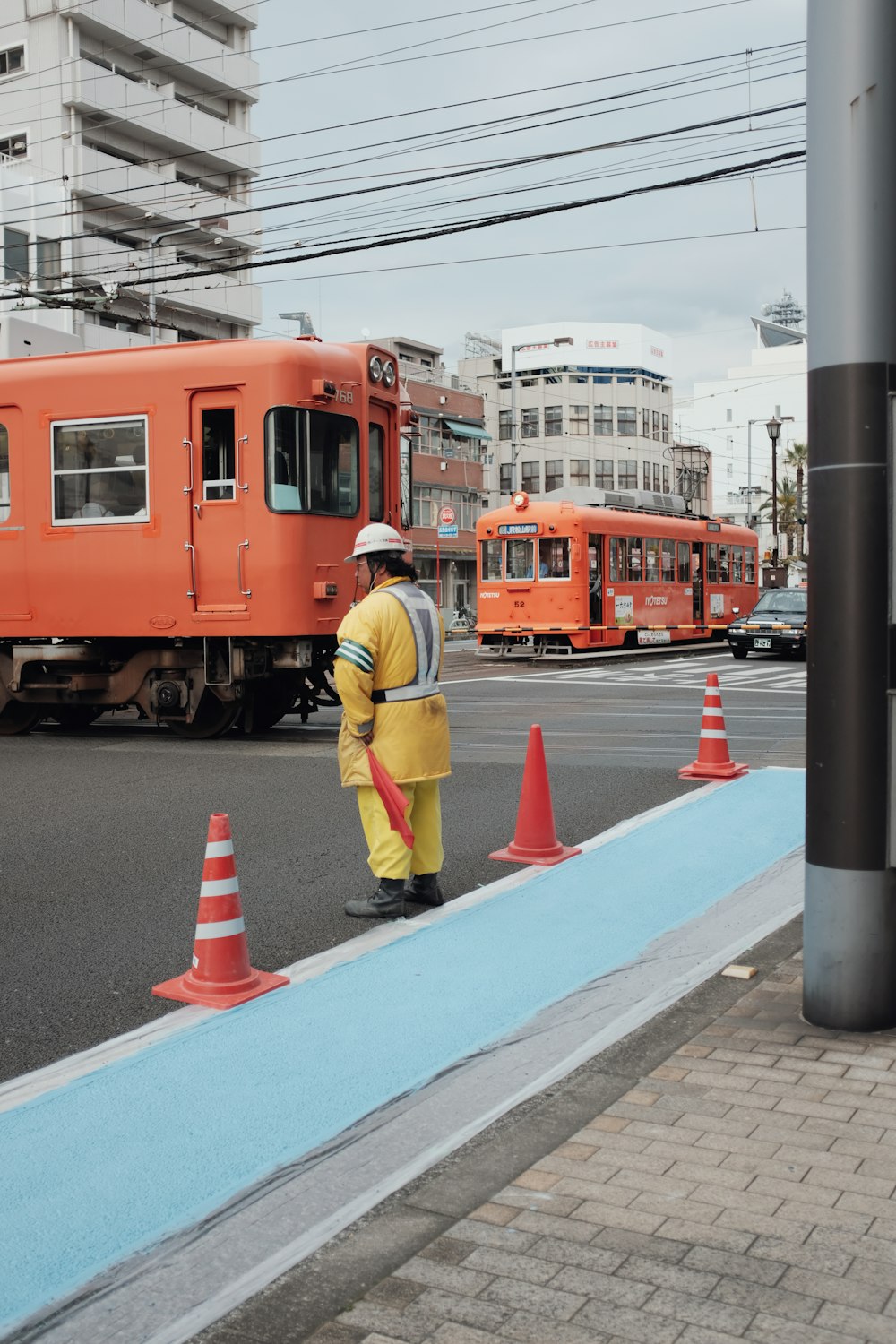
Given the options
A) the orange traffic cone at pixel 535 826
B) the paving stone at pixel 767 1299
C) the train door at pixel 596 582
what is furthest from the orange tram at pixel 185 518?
the train door at pixel 596 582

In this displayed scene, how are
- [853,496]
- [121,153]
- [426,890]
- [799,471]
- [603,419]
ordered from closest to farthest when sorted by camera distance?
[853,496]
[426,890]
[121,153]
[799,471]
[603,419]

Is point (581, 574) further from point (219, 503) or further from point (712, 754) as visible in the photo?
point (712, 754)

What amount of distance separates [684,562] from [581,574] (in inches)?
238

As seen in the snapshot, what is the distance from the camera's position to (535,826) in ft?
25.8

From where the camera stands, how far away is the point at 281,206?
850 inches

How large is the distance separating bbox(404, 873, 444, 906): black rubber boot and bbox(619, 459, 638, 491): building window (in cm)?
8534

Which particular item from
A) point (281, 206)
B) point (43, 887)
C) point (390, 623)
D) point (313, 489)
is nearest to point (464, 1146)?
point (390, 623)

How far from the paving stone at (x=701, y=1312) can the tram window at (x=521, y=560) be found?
88.0 ft

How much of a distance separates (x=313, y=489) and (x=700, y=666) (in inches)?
605

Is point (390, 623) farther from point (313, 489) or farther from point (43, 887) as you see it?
point (313, 489)

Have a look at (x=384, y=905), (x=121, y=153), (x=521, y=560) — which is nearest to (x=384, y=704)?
(x=384, y=905)

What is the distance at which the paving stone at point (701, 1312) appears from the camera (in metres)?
2.77

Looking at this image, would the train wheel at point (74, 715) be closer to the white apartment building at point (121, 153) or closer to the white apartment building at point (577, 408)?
the white apartment building at point (121, 153)

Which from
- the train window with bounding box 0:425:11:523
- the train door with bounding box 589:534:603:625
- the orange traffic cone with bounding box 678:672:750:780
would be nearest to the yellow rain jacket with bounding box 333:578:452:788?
the orange traffic cone with bounding box 678:672:750:780
